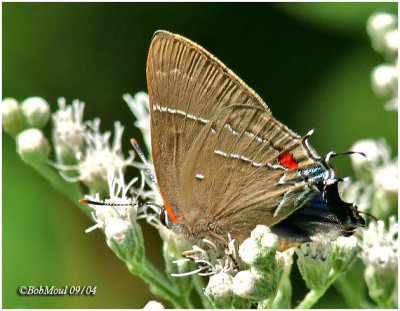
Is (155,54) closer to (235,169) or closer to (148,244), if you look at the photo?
(235,169)

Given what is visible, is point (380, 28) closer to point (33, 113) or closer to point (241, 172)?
point (241, 172)

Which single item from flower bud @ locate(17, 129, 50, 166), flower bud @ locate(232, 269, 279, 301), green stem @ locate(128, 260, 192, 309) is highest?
flower bud @ locate(17, 129, 50, 166)

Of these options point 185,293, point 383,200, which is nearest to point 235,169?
point 185,293

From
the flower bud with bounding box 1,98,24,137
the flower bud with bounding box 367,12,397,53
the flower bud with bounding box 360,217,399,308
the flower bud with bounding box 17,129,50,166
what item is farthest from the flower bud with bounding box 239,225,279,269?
the flower bud with bounding box 367,12,397,53

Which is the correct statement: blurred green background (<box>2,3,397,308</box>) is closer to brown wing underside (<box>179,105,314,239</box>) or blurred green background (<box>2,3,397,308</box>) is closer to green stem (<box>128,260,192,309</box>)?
green stem (<box>128,260,192,309</box>)

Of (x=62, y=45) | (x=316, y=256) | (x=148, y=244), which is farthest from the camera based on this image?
(x=62, y=45)

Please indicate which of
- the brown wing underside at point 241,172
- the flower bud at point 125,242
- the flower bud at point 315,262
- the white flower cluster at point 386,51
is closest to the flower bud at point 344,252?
the flower bud at point 315,262

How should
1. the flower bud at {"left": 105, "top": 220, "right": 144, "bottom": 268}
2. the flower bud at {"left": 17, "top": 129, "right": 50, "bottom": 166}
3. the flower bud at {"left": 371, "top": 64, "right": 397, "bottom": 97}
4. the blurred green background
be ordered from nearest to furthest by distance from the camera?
the flower bud at {"left": 105, "top": 220, "right": 144, "bottom": 268} → the flower bud at {"left": 17, "top": 129, "right": 50, "bottom": 166} → the flower bud at {"left": 371, "top": 64, "right": 397, "bottom": 97} → the blurred green background
